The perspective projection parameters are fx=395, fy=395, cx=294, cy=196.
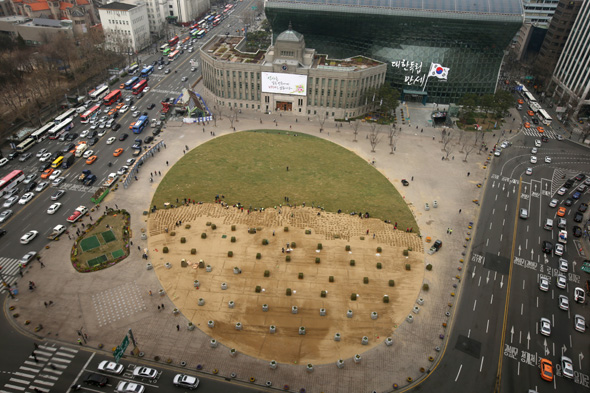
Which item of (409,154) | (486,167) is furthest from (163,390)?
(486,167)

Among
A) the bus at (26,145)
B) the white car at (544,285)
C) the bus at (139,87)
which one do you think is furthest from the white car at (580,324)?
the bus at (139,87)

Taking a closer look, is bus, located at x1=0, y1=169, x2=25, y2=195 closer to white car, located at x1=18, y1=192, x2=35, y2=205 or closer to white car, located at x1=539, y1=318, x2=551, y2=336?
white car, located at x1=18, y1=192, x2=35, y2=205

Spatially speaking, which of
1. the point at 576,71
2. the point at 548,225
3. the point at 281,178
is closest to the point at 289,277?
the point at 281,178

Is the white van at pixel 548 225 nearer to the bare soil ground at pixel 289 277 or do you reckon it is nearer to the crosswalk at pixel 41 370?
the bare soil ground at pixel 289 277

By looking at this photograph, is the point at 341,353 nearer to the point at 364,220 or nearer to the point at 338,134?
the point at 364,220

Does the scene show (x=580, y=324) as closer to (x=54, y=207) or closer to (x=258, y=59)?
(x=54, y=207)

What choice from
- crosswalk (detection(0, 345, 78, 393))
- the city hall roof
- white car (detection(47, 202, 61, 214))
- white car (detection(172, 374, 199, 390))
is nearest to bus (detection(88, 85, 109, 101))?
white car (detection(47, 202, 61, 214))
